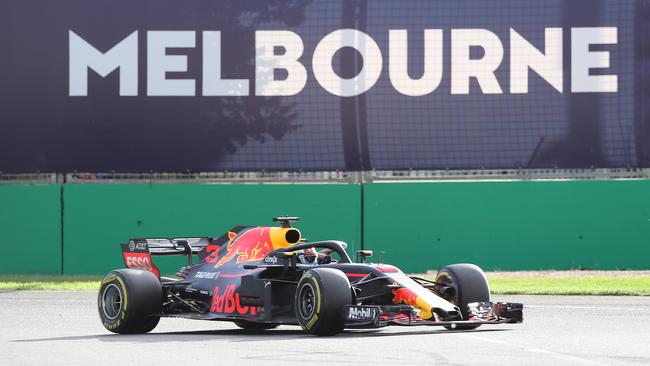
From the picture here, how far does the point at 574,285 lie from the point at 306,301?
9.41 meters

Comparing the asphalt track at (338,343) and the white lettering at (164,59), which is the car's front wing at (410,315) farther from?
the white lettering at (164,59)

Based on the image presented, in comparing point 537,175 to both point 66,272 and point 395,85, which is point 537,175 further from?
point 66,272

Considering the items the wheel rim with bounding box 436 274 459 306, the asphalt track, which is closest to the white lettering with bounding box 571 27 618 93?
the asphalt track

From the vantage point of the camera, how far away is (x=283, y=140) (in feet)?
74.5

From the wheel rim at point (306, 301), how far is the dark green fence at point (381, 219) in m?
10.8

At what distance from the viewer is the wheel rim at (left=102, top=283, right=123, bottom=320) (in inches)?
511

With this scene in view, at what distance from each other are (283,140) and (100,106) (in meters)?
3.29

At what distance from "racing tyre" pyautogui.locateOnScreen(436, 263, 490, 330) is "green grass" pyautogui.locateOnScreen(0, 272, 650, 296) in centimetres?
633

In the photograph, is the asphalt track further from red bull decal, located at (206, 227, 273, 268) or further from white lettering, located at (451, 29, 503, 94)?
white lettering, located at (451, 29, 503, 94)

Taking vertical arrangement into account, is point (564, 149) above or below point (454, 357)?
above

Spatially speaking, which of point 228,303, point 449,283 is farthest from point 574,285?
point 228,303

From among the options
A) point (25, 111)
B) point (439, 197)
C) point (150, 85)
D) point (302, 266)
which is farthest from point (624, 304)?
point (25, 111)

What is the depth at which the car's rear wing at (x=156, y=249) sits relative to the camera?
1403 cm

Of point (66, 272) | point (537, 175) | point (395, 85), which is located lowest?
point (66, 272)
